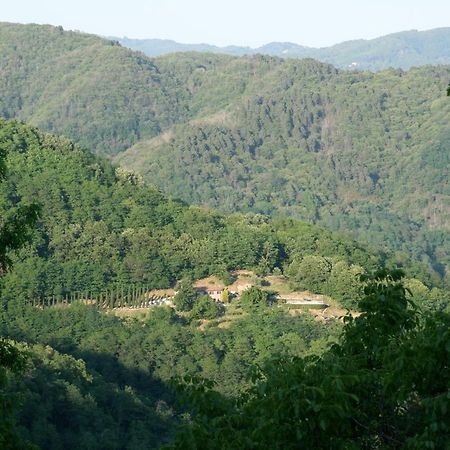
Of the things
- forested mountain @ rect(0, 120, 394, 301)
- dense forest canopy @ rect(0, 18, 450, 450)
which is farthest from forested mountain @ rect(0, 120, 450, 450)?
forested mountain @ rect(0, 120, 394, 301)

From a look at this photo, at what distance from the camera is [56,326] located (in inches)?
2623

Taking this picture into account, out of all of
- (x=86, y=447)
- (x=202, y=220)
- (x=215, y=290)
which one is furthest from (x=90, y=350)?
(x=202, y=220)

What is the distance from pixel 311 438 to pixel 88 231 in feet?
238

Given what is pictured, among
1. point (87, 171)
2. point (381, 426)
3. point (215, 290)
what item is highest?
point (381, 426)

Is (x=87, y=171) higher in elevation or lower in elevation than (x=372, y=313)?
lower

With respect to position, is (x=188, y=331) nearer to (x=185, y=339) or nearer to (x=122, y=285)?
(x=185, y=339)

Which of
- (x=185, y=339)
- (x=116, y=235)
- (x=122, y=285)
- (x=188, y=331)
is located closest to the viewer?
(x=185, y=339)

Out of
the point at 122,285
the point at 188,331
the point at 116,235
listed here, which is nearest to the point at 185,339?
the point at 188,331

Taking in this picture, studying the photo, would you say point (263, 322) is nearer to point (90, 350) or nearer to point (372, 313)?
point (90, 350)

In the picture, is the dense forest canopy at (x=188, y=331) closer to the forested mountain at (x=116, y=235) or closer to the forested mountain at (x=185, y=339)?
the forested mountain at (x=185, y=339)

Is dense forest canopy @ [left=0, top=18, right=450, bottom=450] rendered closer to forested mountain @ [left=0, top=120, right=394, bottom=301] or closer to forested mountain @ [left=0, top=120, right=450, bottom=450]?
forested mountain @ [left=0, top=120, right=450, bottom=450]

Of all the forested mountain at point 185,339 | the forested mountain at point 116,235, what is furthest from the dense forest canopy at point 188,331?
the forested mountain at point 116,235

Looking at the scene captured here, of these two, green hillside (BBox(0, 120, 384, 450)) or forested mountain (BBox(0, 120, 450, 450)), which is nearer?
forested mountain (BBox(0, 120, 450, 450))

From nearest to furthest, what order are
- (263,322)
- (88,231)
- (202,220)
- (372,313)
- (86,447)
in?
(372,313)
(86,447)
(263,322)
(88,231)
(202,220)
